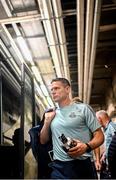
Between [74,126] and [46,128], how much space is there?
0.26 metres

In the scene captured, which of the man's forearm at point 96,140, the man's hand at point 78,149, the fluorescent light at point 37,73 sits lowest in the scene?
the man's hand at point 78,149

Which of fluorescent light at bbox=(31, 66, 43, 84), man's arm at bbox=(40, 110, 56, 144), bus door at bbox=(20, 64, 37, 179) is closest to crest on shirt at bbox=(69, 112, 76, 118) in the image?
man's arm at bbox=(40, 110, 56, 144)

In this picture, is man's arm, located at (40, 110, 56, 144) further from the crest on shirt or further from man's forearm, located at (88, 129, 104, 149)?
man's forearm, located at (88, 129, 104, 149)

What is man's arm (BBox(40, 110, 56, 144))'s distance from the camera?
2.17 metres

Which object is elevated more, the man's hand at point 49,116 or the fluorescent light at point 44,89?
the fluorescent light at point 44,89

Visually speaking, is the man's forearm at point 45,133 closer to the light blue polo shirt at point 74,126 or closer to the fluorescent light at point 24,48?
the light blue polo shirt at point 74,126

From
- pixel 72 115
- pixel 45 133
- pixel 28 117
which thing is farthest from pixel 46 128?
pixel 28 117

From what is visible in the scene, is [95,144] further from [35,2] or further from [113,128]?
[35,2]

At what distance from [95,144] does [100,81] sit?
19.3ft

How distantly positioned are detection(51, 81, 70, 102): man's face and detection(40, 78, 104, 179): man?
0.08 m

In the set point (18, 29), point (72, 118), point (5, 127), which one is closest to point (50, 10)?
point (18, 29)

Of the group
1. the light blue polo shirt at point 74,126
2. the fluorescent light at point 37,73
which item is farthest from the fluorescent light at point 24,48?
the light blue polo shirt at point 74,126

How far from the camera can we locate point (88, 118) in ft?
6.76

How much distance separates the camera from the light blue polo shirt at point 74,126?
2023 mm
